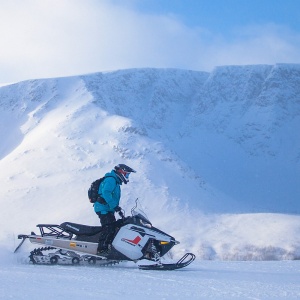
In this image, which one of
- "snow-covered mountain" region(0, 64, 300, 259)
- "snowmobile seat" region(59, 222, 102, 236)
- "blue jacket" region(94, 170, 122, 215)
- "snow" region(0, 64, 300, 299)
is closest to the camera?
"snow" region(0, 64, 300, 299)

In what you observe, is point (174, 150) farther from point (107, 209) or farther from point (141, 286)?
point (141, 286)

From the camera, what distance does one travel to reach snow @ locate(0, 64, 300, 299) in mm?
6821

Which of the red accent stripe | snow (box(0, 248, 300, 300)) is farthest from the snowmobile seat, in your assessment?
snow (box(0, 248, 300, 300))

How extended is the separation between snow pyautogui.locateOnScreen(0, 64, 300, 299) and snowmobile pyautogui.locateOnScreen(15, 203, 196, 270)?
55 cm

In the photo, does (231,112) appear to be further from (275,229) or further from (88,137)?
(275,229)

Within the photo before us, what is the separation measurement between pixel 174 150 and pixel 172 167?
46.7ft

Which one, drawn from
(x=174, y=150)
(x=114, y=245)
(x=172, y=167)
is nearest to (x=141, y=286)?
(x=114, y=245)

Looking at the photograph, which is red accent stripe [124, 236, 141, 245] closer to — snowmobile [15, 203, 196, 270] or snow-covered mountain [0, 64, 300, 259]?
snowmobile [15, 203, 196, 270]

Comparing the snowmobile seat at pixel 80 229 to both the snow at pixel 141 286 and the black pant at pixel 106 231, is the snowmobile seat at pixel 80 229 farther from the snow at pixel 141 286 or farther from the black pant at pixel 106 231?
the snow at pixel 141 286

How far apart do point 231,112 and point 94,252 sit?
8190cm

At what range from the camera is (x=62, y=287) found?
5613 millimetres

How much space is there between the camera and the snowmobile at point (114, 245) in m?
8.91

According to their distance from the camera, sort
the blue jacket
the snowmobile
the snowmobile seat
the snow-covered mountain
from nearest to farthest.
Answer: the blue jacket < the snowmobile < the snowmobile seat < the snow-covered mountain

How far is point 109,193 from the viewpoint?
8781mm
